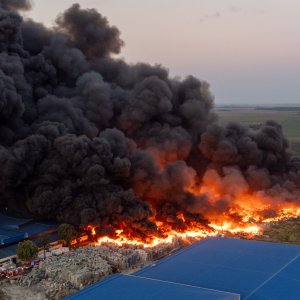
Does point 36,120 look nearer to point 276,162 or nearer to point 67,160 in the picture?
point 67,160

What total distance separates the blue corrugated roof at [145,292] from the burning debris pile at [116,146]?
1819 cm

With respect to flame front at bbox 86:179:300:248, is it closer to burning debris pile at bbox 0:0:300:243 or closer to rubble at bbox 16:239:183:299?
burning debris pile at bbox 0:0:300:243

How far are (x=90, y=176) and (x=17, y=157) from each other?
7415 millimetres

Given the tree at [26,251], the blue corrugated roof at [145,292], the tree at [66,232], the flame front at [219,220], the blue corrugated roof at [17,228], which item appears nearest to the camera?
the blue corrugated roof at [145,292]

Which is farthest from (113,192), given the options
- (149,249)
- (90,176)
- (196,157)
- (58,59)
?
(58,59)

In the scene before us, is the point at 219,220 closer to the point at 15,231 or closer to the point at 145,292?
the point at 15,231

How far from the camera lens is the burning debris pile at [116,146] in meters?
53.0

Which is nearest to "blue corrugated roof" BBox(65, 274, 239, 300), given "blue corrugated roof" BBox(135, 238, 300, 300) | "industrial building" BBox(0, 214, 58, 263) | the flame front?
"blue corrugated roof" BBox(135, 238, 300, 300)

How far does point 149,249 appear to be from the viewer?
157 ft

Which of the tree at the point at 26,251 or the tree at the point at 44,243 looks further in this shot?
the tree at the point at 44,243

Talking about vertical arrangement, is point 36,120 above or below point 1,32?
below

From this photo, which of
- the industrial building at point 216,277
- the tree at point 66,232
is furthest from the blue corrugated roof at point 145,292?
the tree at point 66,232

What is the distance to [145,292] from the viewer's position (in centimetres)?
3156

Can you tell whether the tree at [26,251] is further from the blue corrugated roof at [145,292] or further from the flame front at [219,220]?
the blue corrugated roof at [145,292]
